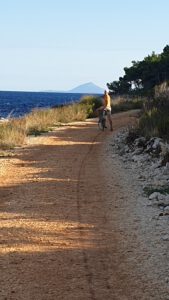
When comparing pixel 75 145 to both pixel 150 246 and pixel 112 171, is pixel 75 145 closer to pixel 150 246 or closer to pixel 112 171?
pixel 112 171

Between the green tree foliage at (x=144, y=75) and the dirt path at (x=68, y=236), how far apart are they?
3578cm

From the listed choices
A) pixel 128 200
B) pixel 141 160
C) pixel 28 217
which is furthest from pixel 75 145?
pixel 28 217

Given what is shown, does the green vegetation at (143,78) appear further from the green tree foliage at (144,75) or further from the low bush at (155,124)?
the low bush at (155,124)

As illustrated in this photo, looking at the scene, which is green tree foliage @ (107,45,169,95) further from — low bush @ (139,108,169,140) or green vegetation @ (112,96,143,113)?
low bush @ (139,108,169,140)

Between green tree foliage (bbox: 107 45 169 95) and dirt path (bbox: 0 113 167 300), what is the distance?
1409 inches

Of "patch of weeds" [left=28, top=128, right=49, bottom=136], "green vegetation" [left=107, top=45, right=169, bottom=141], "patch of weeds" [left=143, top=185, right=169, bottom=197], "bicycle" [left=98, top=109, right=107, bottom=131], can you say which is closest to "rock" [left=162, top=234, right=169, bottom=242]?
"patch of weeds" [left=143, top=185, right=169, bottom=197]

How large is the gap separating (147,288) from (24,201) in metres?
4.42

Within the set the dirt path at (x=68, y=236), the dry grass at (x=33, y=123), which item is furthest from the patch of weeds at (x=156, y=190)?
the dry grass at (x=33, y=123)

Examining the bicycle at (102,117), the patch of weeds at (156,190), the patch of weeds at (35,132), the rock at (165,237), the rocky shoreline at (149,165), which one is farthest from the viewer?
the bicycle at (102,117)

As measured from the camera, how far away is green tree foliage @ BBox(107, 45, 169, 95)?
48.6 meters

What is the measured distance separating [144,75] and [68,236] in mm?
44074

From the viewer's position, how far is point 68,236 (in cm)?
753

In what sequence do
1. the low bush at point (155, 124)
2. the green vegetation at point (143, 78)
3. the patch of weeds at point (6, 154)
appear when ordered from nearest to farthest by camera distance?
the low bush at point (155, 124), the patch of weeds at point (6, 154), the green vegetation at point (143, 78)

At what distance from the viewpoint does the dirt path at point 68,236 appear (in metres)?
5.68
